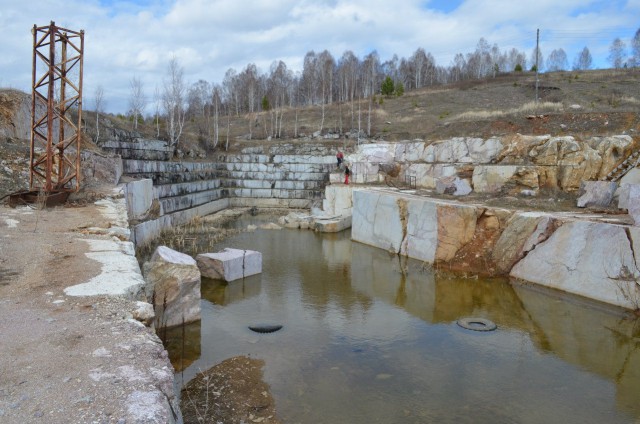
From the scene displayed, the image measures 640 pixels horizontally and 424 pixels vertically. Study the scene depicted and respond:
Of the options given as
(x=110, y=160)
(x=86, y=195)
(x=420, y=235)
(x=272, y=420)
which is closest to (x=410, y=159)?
(x=420, y=235)

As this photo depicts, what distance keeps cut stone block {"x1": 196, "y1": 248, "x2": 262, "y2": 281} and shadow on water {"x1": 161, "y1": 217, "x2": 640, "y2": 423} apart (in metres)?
0.30

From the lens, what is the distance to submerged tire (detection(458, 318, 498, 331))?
28.3 feet

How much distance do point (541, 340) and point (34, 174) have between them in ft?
43.2

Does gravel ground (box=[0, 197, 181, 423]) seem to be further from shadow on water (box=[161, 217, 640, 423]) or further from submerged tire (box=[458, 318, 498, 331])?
submerged tire (box=[458, 318, 498, 331])

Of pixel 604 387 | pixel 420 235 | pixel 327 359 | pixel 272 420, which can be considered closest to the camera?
pixel 272 420

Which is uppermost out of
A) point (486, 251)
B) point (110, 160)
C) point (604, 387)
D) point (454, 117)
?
point (454, 117)

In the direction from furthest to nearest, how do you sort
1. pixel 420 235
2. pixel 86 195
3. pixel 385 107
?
1. pixel 385 107
2. pixel 420 235
3. pixel 86 195

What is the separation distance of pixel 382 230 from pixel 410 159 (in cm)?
807

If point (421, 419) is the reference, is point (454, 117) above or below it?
above

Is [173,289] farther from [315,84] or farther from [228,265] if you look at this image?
[315,84]

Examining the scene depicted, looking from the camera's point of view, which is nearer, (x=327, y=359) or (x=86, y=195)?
(x=327, y=359)

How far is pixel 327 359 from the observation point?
284 inches

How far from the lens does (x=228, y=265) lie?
444 inches

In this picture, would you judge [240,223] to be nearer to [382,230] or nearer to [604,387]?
[382,230]
